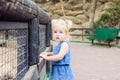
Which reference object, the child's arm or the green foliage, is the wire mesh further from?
the green foliage

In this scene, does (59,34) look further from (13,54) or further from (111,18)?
(111,18)

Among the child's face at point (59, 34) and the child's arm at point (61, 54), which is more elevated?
the child's face at point (59, 34)

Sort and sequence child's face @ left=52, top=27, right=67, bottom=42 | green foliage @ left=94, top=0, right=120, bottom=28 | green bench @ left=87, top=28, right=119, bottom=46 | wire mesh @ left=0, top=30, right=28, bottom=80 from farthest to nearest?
green foliage @ left=94, top=0, right=120, bottom=28 < green bench @ left=87, top=28, right=119, bottom=46 < child's face @ left=52, top=27, right=67, bottom=42 < wire mesh @ left=0, top=30, right=28, bottom=80

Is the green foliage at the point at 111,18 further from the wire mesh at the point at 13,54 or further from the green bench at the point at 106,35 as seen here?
the wire mesh at the point at 13,54

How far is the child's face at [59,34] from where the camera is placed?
3.37 metres

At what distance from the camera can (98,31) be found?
18.2 metres

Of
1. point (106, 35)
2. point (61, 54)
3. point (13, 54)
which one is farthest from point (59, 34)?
point (106, 35)

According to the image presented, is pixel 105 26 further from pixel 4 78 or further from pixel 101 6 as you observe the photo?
pixel 4 78

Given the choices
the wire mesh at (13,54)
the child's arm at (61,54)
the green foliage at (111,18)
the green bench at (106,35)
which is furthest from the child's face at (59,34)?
the green foliage at (111,18)

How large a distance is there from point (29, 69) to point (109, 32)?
14.7 meters

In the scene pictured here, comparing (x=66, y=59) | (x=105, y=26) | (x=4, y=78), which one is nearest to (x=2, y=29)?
(x=4, y=78)

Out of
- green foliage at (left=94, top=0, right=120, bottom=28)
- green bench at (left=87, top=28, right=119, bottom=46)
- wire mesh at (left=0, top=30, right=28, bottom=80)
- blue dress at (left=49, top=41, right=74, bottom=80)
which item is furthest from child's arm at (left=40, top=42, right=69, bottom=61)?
green foliage at (left=94, top=0, right=120, bottom=28)

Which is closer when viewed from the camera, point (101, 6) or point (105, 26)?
point (105, 26)

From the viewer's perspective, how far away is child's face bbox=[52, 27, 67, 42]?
337 cm
